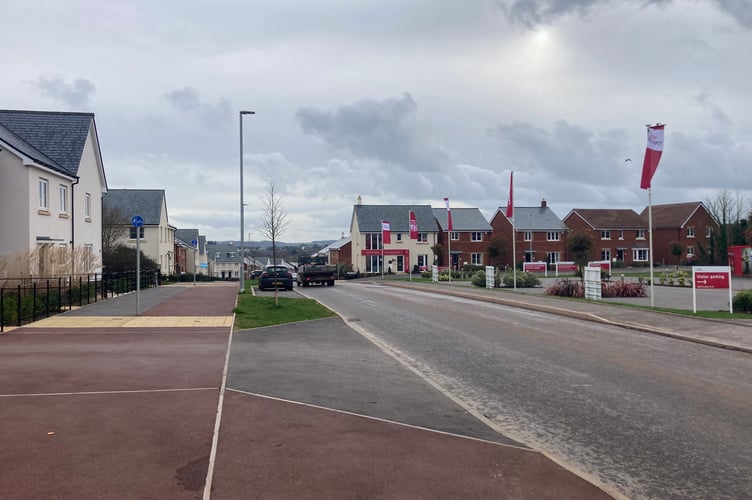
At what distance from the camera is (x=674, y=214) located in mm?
84625

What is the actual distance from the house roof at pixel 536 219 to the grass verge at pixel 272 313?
194 feet

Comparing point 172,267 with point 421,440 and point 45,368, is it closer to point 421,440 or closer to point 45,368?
point 45,368

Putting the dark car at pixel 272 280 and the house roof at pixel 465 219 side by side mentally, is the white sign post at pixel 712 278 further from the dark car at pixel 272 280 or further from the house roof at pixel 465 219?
the house roof at pixel 465 219

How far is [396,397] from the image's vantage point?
898cm

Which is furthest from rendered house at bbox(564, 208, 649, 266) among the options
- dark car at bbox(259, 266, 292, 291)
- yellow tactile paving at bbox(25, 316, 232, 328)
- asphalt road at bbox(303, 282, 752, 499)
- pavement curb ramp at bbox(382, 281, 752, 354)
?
yellow tactile paving at bbox(25, 316, 232, 328)

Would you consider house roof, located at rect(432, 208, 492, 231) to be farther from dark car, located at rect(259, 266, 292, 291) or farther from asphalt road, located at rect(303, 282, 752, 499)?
asphalt road, located at rect(303, 282, 752, 499)

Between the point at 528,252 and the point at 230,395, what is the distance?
7307 centimetres

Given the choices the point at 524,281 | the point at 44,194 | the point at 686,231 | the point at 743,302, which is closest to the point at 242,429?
the point at 743,302

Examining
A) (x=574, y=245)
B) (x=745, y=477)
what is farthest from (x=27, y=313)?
(x=574, y=245)

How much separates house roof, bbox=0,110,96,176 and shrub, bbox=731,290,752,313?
29350mm

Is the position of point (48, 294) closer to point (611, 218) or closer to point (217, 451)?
point (217, 451)

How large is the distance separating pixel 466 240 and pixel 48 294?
208 ft

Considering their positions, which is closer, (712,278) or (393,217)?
(712,278)

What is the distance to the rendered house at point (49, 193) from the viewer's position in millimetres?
25641
